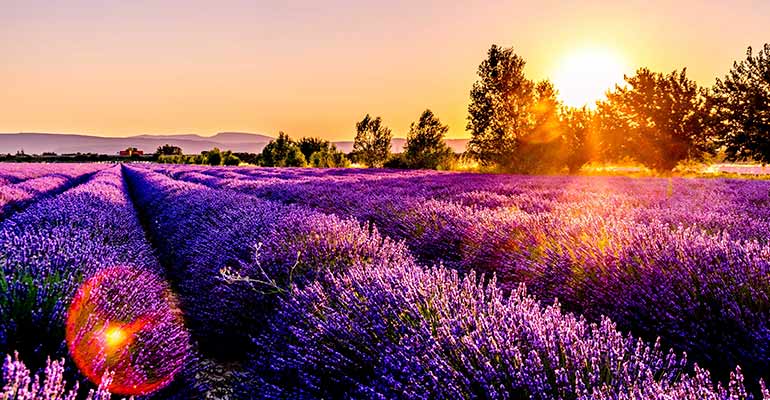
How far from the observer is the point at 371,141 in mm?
50500

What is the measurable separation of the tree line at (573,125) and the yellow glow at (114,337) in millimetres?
24720

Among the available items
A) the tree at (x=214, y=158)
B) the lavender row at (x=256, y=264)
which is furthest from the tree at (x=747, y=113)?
the tree at (x=214, y=158)

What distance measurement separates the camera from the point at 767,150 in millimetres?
19703

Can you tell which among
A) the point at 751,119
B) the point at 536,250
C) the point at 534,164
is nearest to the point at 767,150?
the point at 751,119

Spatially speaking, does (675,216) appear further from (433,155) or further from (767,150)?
(433,155)

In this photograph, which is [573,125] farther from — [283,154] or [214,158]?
[214,158]

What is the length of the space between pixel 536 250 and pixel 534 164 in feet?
76.6

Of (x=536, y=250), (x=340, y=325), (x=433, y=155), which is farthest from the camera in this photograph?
→ (x=433, y=155)

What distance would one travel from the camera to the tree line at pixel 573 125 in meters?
25.9

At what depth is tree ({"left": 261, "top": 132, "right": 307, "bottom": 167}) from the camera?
45.1 m

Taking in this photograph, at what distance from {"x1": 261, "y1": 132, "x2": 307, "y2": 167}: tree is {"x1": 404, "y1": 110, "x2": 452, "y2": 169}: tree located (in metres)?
12.2

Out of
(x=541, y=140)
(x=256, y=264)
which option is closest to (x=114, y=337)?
(x=256, y=264)

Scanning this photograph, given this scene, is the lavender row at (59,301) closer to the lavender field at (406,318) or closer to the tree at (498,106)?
the lavender field at (406,318)

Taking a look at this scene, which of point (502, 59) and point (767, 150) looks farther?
point (502, 59)
